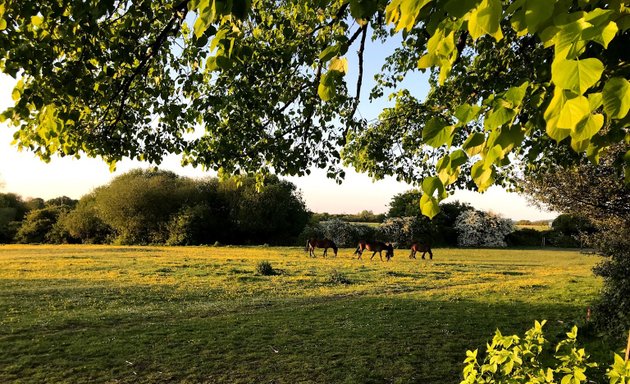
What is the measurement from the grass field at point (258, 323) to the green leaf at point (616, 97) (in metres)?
6.21

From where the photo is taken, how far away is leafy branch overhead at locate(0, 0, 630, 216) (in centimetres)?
152

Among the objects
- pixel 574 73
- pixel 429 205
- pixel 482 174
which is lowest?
pixel 429 205

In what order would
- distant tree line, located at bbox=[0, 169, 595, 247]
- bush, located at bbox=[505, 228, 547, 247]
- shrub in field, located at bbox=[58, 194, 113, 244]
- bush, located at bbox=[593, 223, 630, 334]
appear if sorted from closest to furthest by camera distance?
1. bush, located at bbox=[593, 223, 630, 334]
2. distant tree line, located at bbox=[0, 169, 595, 247]
3. bush, located at bbox=[505, 228, 547, 247]
4. shrub in field, located at bbox=[58, 194, 113, 244]

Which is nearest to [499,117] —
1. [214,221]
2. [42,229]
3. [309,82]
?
[309,82]

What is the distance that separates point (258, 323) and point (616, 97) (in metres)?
9.92

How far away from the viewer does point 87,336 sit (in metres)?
9.04

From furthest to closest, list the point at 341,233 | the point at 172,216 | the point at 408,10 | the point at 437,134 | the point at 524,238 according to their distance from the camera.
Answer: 1. the point at 524,238
2. the point at 172,216
3. the point at 341,233
4. the point at 437,134
5. the point at 408,10

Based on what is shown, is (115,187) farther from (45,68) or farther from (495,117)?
(495,117)

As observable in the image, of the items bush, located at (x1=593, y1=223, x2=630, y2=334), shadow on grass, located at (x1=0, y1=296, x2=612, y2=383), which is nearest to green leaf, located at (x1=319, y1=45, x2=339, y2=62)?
shadow on grass, located at (x1=0, y1=296, x2=612, y2=383)

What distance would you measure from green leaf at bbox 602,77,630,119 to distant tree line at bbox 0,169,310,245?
48.5 metres

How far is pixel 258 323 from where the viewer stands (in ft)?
33.9

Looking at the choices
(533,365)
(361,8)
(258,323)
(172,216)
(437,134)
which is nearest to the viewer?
(437,134)

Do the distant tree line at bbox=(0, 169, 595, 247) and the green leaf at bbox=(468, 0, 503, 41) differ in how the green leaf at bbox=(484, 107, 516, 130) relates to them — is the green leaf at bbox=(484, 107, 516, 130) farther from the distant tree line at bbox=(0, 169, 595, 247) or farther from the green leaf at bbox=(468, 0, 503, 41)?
the distant tree line at bbox=(0, 169, 595, 247)

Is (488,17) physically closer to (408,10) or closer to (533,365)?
(408,10)
